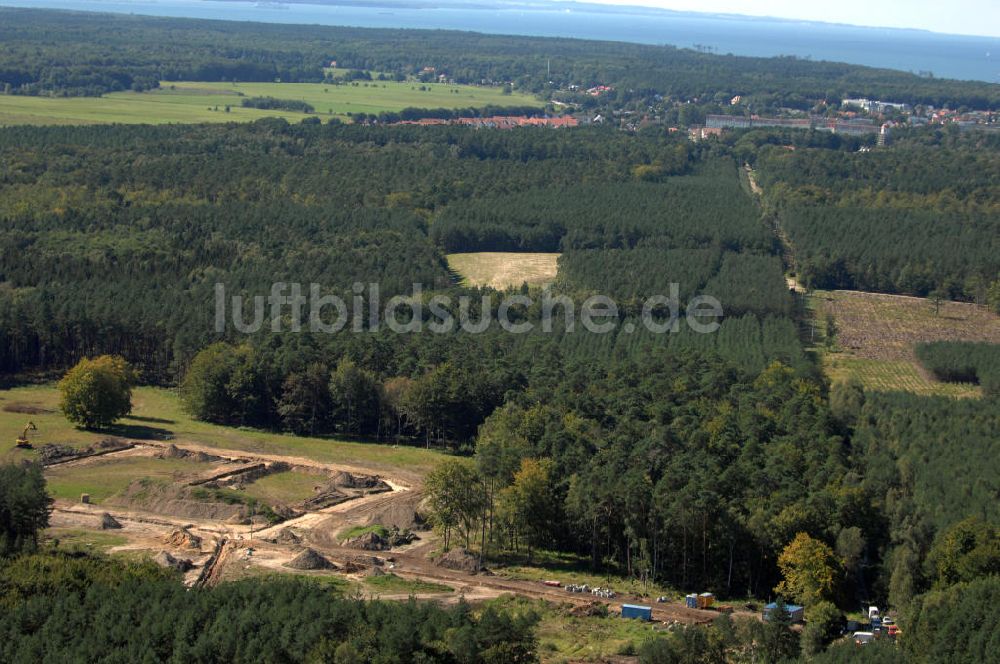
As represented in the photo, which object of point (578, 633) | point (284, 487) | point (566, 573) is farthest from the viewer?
point (284, 487)

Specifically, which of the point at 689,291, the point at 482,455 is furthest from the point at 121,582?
the point at 689,291

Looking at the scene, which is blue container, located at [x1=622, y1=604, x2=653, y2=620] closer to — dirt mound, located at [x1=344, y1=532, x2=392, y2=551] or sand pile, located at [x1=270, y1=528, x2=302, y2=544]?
dirt mound, located at [x1=344, y1=532, x2=392, y2=551]

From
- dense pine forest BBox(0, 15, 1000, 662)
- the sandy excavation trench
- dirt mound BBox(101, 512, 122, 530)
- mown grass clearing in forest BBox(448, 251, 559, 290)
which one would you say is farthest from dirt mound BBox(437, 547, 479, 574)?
mown grass clearing in forest BBox(448, 251, 559, 290)

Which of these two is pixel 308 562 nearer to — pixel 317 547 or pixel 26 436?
pixel 317 547

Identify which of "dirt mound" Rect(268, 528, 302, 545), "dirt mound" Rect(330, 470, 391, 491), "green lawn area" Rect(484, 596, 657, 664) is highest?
"green lawn area" Rect(484, 596, 657, 664)

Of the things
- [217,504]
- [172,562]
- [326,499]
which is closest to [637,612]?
[172,562]

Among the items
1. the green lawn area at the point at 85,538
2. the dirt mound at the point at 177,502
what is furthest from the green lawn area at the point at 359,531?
the green lawn area at the point at 85,538
